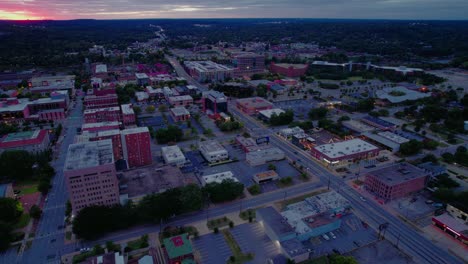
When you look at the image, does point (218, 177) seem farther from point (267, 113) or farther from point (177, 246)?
point (267, 113)

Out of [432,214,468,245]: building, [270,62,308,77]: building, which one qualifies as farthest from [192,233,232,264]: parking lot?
[270,62,308,77]: building

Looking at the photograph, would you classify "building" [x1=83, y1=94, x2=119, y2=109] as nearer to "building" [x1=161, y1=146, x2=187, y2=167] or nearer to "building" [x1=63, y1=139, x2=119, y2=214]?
"building" [x1=161, y1=146, x2=187, y2=167]

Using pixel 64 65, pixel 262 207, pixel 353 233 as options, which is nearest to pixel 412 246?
pixel 353 233

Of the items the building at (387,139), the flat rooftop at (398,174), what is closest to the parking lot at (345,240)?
the flat rooftop at (398,174)

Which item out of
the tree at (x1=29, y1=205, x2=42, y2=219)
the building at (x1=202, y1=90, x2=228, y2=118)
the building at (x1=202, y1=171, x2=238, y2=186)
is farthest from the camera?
the building at (x1=202, y1=90, x2=228, y2=118)

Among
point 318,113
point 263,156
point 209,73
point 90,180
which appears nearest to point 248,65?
point 209,73

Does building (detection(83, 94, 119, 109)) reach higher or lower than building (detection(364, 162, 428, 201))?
higher

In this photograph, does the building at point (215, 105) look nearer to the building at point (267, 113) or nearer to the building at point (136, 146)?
the building at point (267, 113)
